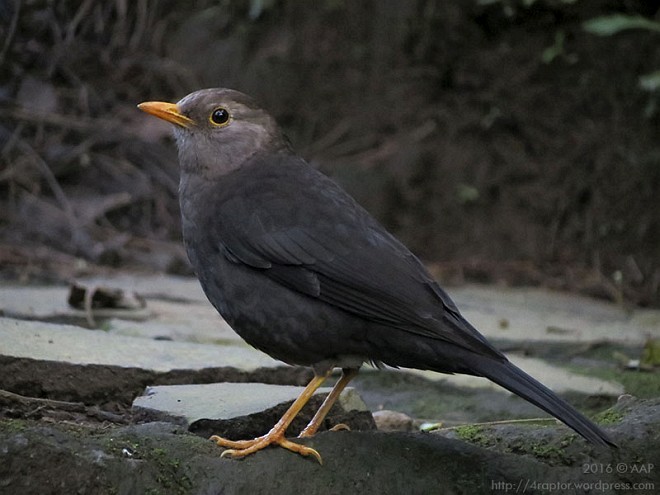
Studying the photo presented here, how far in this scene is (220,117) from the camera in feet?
11.6

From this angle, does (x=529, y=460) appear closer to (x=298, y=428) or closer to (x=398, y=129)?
(x=298, y=428)

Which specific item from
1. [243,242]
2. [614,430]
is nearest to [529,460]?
[614,430]

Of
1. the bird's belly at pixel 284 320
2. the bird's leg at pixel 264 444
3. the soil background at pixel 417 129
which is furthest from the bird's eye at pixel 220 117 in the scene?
the soil background at pixel 417 129

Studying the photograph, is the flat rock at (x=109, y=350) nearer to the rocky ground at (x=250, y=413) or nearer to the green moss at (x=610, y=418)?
the rocky ground at (x=250, y=413)

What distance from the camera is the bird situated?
2715 millimetres

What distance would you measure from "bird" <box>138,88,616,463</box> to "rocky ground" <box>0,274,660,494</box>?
13 cm

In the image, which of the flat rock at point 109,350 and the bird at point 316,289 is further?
the flat rock at point 109,350

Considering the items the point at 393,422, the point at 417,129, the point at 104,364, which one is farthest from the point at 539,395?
the point at 417,129

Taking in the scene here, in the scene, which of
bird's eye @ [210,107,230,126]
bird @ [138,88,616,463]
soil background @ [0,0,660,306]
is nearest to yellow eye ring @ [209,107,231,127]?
bird's eye @ [210,107,230,126]

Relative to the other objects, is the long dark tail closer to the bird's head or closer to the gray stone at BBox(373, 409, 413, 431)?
the gray stone at BBox(373, 409, 413, 431)

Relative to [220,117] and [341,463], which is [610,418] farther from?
[220,117]

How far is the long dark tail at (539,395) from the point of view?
96.2 inches

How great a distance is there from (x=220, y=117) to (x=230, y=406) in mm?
1031

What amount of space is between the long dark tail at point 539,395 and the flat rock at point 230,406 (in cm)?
54
